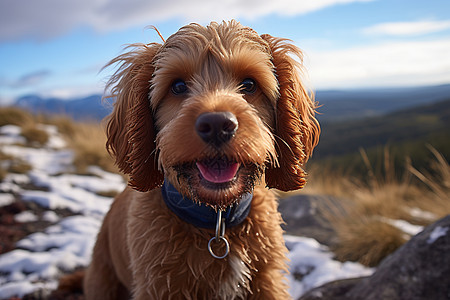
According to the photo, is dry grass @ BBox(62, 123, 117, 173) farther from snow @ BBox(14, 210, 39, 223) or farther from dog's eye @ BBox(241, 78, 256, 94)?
dog's eye @ BBox(241, 78, 256, 94)

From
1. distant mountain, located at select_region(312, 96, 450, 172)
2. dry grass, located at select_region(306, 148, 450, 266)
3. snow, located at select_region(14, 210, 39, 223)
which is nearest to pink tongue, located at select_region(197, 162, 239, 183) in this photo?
dry grass, located at select_region(306, 148, 450, 266)

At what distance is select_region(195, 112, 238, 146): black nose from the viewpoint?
184 cm

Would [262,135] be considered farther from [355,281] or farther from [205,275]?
[355,281]

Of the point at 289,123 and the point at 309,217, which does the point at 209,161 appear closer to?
the point at 289,123

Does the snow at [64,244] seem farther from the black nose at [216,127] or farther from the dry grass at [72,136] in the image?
the black nose at [216,127]

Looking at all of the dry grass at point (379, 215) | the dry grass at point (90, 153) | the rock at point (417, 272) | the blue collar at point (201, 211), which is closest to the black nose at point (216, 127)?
the blue collar at point (201, 211)

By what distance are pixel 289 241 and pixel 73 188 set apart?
4408 mm

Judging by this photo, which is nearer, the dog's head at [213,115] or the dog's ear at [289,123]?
the dog's head at [213,115]

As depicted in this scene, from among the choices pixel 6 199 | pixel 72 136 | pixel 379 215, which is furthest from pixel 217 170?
pixel 72 136

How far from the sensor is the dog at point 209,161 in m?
2.08

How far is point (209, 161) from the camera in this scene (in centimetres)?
206

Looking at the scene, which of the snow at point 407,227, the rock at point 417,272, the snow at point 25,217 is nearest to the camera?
the rock at point 417,272

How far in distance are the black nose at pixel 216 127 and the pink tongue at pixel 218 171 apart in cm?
24

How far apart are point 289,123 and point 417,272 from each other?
1.73 meters
